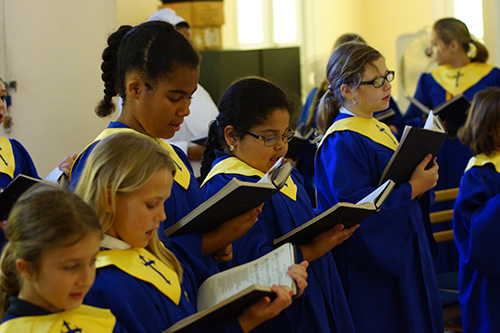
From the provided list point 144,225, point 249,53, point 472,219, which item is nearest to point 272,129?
point 144,225

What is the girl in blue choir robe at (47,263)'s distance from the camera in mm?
1515

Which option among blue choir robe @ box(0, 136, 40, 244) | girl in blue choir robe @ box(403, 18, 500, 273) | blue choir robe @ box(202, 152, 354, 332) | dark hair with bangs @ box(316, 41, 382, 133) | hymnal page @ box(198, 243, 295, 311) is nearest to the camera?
hymnal page @ box(198, 243, 295, 311)

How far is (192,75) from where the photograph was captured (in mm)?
2225

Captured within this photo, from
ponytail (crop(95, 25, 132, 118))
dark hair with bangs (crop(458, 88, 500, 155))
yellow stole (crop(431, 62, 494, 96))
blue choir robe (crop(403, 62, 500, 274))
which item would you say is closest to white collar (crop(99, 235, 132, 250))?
ponytail (crop(95, 25, 132, 118))

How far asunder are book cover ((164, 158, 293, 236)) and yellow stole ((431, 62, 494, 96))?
369 centimetres

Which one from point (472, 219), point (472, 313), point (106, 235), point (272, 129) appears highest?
point (272, 129)

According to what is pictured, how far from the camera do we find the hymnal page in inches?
72.4

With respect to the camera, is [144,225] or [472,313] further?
[472,313]

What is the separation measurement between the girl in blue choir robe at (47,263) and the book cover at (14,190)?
55cm

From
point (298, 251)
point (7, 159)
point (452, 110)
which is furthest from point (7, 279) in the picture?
point (452, 110)

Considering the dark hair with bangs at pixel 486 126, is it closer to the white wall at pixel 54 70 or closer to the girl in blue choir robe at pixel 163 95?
the girl in blue choir robe at pixel 163 95

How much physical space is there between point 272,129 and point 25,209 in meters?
1.17

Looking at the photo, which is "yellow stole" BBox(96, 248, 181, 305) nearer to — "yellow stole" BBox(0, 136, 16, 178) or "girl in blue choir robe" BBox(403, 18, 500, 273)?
"yellow stole" BBox(0, 136, 16, 178)

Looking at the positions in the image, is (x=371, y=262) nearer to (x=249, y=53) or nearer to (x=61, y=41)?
(x=61, y=41)
